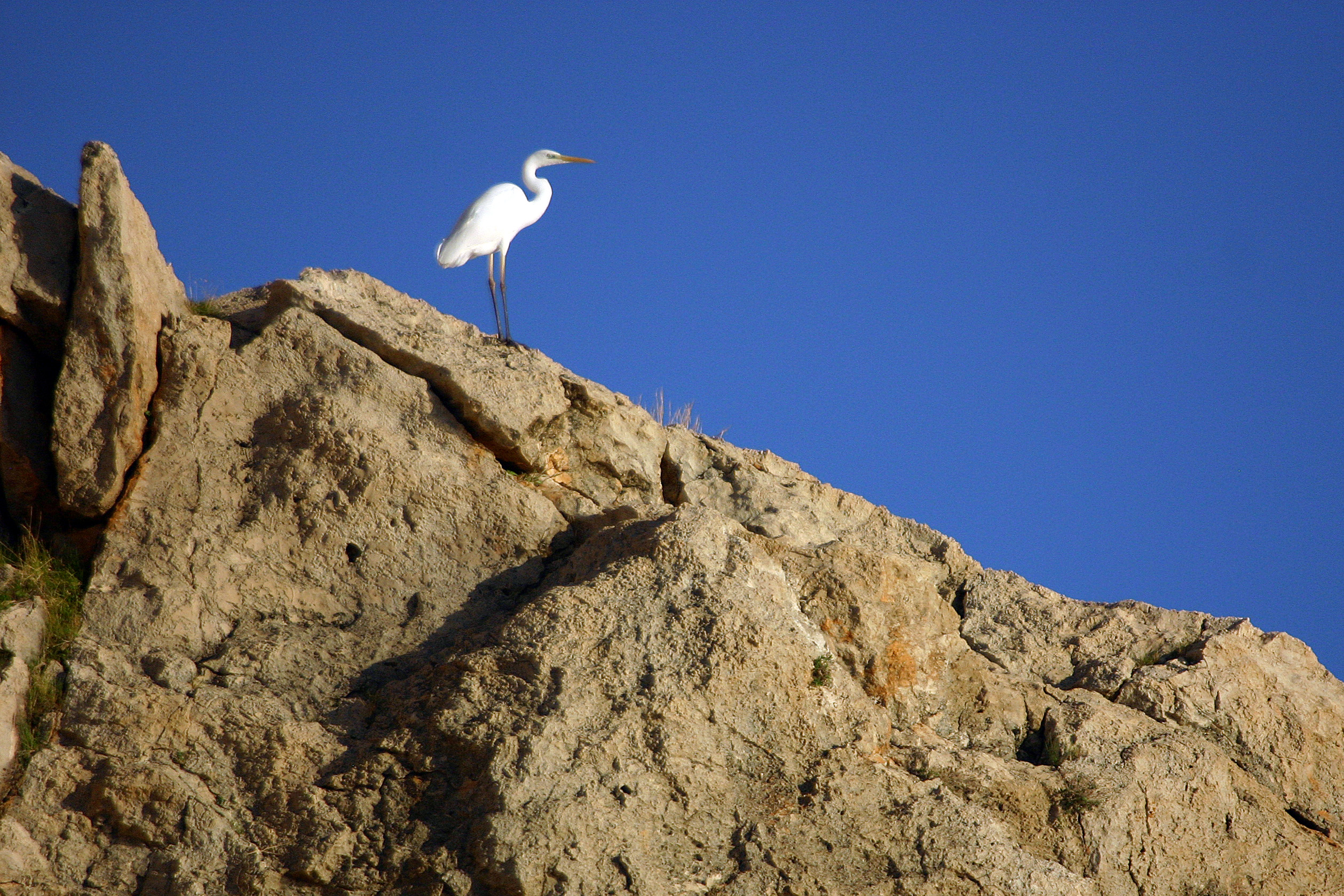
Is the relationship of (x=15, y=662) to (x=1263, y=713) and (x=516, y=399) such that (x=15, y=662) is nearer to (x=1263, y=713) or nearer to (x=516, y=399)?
(x=516, y=399)

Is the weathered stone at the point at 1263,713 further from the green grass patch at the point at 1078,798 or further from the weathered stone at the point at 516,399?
the weathered stone at the point at 516,399

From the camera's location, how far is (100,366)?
17.8ft

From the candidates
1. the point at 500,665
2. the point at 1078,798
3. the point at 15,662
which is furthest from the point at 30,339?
the point at 1078,798

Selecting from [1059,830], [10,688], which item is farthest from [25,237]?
[1059,830]

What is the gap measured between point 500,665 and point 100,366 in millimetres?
2712

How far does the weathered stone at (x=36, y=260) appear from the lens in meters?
5.48

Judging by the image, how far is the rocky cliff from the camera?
13.8 ft

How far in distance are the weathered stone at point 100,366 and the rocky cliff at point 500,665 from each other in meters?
0.02

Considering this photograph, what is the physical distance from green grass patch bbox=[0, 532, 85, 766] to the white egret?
12.1 ft

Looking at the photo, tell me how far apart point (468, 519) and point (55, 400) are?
7.02ft

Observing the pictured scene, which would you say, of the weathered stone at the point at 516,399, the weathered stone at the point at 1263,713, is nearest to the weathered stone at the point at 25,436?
the weathered stone at the point at 516,399

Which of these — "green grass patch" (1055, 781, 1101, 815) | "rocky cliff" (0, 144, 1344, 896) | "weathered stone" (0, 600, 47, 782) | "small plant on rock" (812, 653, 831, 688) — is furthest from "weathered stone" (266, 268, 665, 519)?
"green grass patch" (1055, 781, 1101, 815)

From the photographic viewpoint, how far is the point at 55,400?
17.5ft

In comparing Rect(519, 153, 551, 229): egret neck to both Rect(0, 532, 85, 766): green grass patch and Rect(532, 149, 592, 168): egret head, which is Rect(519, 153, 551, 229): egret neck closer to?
Rect(532, 149, 592, 168): egret head
